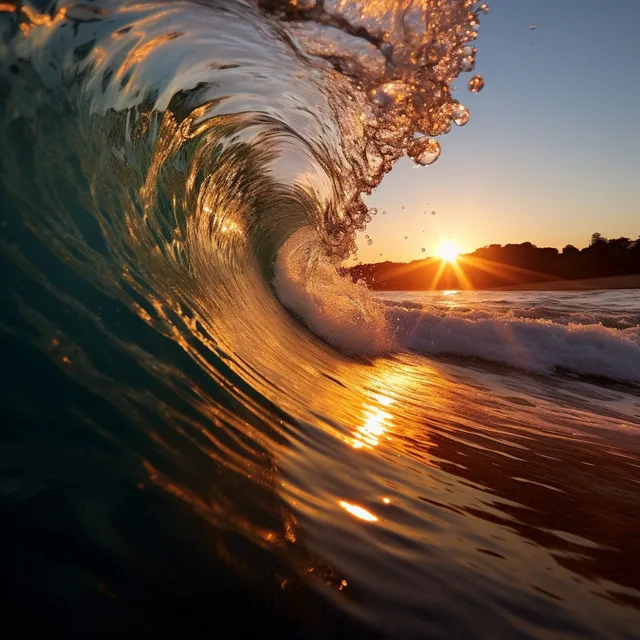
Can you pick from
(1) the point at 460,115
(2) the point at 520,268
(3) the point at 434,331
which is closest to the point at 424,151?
(1) the point at 460,115

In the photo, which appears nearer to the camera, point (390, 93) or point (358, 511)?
point (358, 511)

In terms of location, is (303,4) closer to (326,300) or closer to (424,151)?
(424,151)

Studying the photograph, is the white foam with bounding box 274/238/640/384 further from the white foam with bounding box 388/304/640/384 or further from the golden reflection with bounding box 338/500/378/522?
the golden reflection with bounding box 338/500/378/522

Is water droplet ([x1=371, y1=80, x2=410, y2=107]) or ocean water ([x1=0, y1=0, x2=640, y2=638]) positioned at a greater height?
water droplet ([x1=371, y1=80, x2=410, y2=107])

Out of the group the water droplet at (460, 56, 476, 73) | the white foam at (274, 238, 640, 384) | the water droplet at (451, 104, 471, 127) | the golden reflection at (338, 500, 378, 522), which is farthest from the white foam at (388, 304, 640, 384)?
the golden reflection at (338, 500, 378, 522)

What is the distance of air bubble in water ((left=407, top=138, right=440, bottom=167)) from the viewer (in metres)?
4.14

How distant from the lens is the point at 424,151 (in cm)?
426

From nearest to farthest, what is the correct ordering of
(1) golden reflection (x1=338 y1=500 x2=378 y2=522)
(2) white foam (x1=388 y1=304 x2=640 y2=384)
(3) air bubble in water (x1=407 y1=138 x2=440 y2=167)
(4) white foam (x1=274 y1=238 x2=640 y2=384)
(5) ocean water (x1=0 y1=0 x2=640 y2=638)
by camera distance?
(5) ocean water (x1=0 y1=0 x2=640 y2=638)
(1) golden reflection (x1=338 y1=500 x2=378 y2=522)
(3) air bubble in water (x1=407 y1=138 x2=440 y2=167)
(4) white foam (x1=274 y1=238 x2=640 y2=384)
(2) white foam (x1=388 y1=304 x2=640 y2=384)

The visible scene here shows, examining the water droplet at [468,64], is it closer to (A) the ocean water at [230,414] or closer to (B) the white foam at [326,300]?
(A) the ocean water at [230,414]

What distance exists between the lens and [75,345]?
1.49m

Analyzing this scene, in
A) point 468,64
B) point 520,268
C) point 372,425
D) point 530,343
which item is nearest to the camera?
point 372,425

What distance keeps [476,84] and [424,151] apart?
897 millimetres

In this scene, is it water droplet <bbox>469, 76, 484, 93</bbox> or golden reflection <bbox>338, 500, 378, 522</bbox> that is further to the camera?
water droplet <bbox>469, 76, 484, 93</bbox>

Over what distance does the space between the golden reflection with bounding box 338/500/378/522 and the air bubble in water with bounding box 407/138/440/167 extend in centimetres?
358
